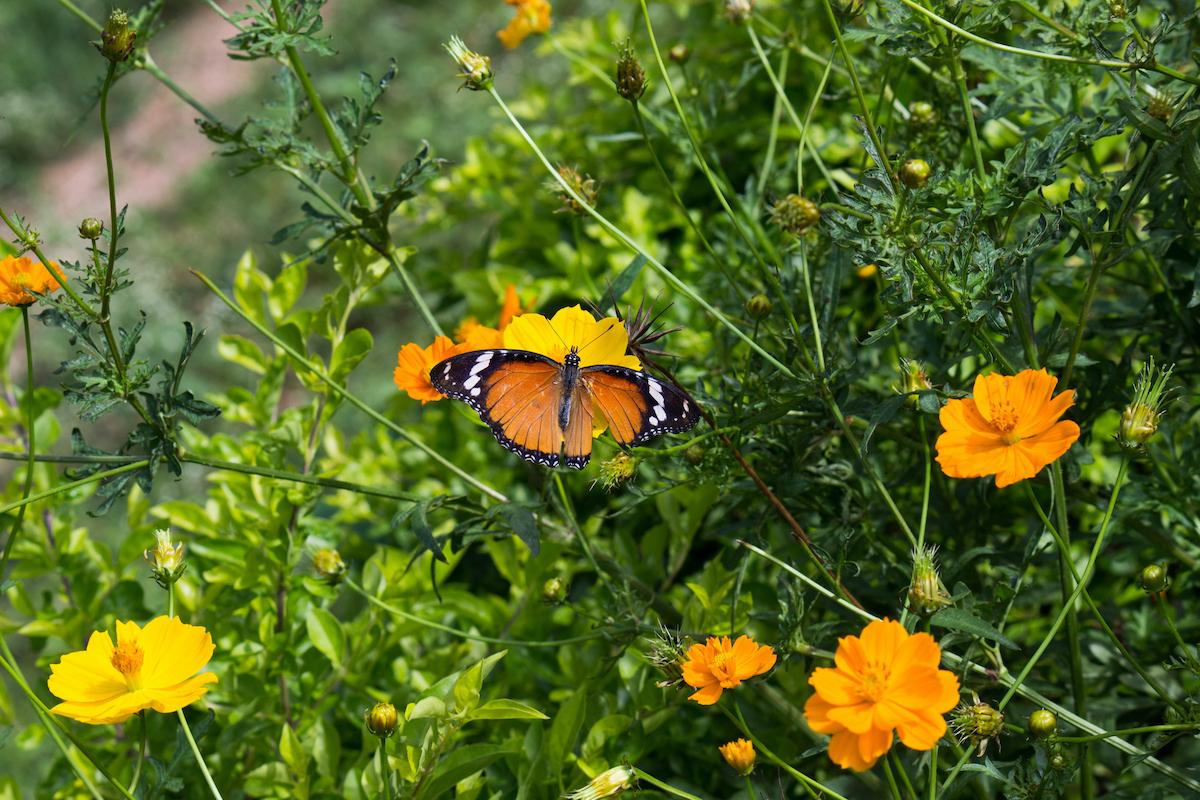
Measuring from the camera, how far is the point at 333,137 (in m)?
1.13

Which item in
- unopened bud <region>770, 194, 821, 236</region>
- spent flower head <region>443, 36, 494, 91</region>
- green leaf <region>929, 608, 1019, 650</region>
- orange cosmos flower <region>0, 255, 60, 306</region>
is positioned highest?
orange cosmos flower <region>0, 255, 60, 306</region>

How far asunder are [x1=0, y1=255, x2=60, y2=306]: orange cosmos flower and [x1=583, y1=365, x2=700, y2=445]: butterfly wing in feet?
1.63

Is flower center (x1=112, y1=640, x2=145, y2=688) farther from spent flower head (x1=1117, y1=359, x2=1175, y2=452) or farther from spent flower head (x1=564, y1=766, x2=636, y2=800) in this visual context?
spent flower head (x1=1117, y1=359, x2=1175, y2=452)

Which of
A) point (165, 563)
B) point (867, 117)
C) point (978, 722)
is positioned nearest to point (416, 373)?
point (165, 563)

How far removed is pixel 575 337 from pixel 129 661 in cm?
46

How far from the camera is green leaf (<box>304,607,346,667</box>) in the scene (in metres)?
1.22

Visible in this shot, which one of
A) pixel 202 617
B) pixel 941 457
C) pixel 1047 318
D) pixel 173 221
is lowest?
pixel 1047 318

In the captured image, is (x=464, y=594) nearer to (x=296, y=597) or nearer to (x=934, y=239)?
(x=296, y=597)

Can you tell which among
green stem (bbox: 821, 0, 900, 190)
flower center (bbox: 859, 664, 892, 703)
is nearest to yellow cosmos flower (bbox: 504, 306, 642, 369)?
green stem (bbox: 821, 0, 900, 190)

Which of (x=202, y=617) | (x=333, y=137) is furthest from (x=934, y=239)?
(x=202, y=617)

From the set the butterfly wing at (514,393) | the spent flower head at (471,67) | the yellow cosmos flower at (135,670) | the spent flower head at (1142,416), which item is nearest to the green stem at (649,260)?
the spent flower head at (471,67)

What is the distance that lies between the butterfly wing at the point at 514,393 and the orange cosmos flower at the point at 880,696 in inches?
13.7

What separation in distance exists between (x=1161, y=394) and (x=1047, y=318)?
618mm

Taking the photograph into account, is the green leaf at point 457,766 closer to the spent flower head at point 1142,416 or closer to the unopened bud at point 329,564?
the unopened bud at point 329,564
